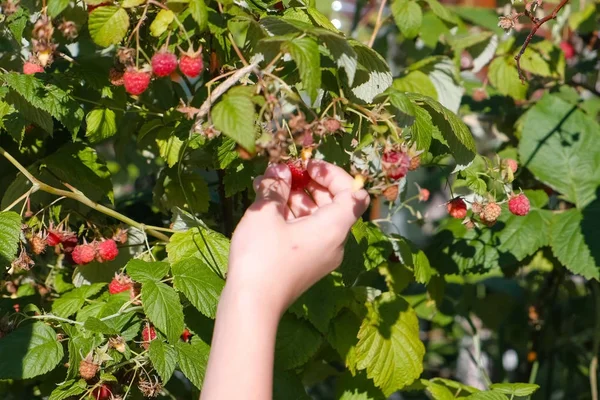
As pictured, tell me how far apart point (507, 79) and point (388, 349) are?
0.89 metres

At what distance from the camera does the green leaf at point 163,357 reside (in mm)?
1287

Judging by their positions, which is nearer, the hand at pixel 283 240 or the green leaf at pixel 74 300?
the hand at pixel 283 240

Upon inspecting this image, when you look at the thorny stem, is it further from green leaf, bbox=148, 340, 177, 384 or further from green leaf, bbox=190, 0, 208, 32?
green leaf, bbox=190, 0, 208, 32

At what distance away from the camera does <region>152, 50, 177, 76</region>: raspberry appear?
47.2 inches

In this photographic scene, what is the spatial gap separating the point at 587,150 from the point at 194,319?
42.0 inches

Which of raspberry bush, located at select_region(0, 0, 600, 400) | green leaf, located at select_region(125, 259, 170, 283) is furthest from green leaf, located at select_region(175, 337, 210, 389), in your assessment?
green leaf, located at select_region(125, 259, 170, 283)

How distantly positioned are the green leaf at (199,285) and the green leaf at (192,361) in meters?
0.09

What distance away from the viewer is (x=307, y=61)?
1.09 metres

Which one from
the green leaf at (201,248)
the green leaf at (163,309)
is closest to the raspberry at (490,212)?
the green leaf at (201,248)

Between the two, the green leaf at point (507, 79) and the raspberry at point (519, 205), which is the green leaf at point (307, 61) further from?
the green leaf at point (507, 79)

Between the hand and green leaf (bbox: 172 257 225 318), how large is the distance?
0.21 metres

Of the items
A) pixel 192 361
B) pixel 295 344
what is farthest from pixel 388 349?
pixel 192 361

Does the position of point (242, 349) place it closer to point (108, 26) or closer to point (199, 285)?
point (199, 285)

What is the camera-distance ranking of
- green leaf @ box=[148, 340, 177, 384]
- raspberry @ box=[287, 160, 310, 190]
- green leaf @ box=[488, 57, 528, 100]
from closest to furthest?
1. raspberry @ box=[287, 160, 310, 190]
2. green leaf @ box=[148, 340, 177, 384]
3. green leaf @ box=[488, 57, 528, 100]
